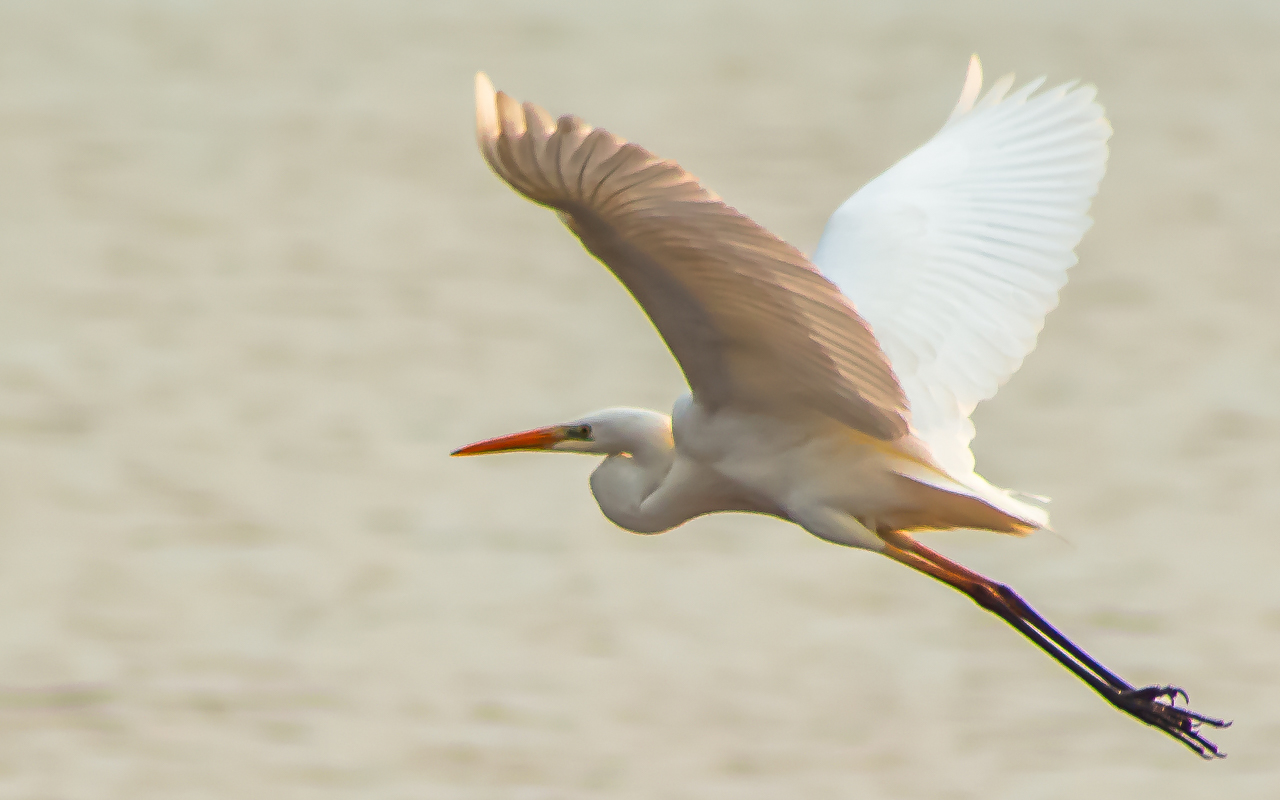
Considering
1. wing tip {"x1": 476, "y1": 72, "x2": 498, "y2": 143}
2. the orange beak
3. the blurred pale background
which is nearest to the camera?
wing tip {"x1": 476, "y1": 72, "x2": 498, "y2": 143}

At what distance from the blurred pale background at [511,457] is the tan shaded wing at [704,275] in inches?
75.3

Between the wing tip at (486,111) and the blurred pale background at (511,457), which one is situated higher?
the blurred pale background at (511,457)

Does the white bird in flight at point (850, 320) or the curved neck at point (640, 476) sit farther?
the curved neck at point (640, 476)

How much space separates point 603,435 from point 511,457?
3.33 meters

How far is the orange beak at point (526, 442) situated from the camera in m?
4.06

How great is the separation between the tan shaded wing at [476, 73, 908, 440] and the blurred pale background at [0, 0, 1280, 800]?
1914 millimetres

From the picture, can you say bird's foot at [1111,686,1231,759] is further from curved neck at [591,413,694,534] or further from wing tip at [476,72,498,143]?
wing tip at [476,72,498,143]

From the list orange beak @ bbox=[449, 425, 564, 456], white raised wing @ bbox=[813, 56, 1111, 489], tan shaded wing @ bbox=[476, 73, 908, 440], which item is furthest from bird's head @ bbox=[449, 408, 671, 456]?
white raised wing @ bbox=[813, 56, 1111, 489]

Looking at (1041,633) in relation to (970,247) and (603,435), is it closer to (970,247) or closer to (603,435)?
(970,247)

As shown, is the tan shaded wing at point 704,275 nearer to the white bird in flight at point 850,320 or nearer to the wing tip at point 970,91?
the white bird in flight at point 850,320

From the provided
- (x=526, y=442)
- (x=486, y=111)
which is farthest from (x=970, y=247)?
(x=486, y=111)

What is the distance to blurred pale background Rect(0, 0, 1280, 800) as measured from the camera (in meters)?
5.46

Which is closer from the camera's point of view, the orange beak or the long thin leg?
the long thin leg

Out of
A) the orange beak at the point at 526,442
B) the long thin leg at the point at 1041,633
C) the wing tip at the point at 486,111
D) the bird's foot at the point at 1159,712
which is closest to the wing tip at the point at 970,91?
the long thin leg at the point at 1041,633
